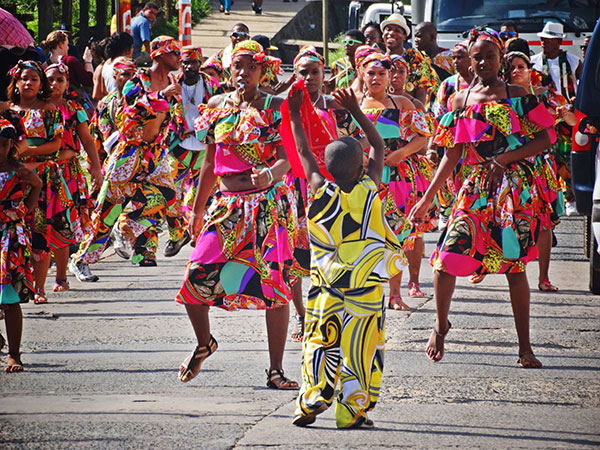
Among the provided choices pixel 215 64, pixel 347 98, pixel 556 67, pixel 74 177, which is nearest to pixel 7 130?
pixel 347 98

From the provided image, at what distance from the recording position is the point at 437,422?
6.11 meters

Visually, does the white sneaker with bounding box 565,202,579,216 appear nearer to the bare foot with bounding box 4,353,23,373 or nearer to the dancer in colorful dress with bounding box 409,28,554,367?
the dancer in colorful dress with bounding box 409,28,554,367

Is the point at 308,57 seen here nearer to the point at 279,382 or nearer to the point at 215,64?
the point at 279,382

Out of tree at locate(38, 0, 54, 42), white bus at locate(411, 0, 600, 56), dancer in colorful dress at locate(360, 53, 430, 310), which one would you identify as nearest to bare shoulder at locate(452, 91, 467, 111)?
dancer in colorful dress at locate(360, 53, 430, 310)

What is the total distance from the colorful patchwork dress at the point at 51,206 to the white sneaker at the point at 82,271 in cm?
92

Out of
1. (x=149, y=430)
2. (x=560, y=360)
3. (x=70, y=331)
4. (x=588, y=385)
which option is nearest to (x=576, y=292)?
(x=560, y=360)

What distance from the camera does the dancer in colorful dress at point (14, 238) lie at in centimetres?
765

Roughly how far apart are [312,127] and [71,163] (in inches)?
148

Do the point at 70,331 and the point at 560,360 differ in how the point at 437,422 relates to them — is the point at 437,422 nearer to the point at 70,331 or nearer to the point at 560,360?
the point at 560,360

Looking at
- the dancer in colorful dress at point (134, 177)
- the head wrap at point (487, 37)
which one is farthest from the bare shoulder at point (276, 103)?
the dancer in colorful dress at point (134, 177)

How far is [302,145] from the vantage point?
6.46 m

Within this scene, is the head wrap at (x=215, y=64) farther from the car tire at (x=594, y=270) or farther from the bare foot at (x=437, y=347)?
the bare foot at (x=437, y=347)

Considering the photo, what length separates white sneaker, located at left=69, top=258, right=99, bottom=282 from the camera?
37.2ft

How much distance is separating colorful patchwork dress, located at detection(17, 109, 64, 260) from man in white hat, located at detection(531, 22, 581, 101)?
5493mm
